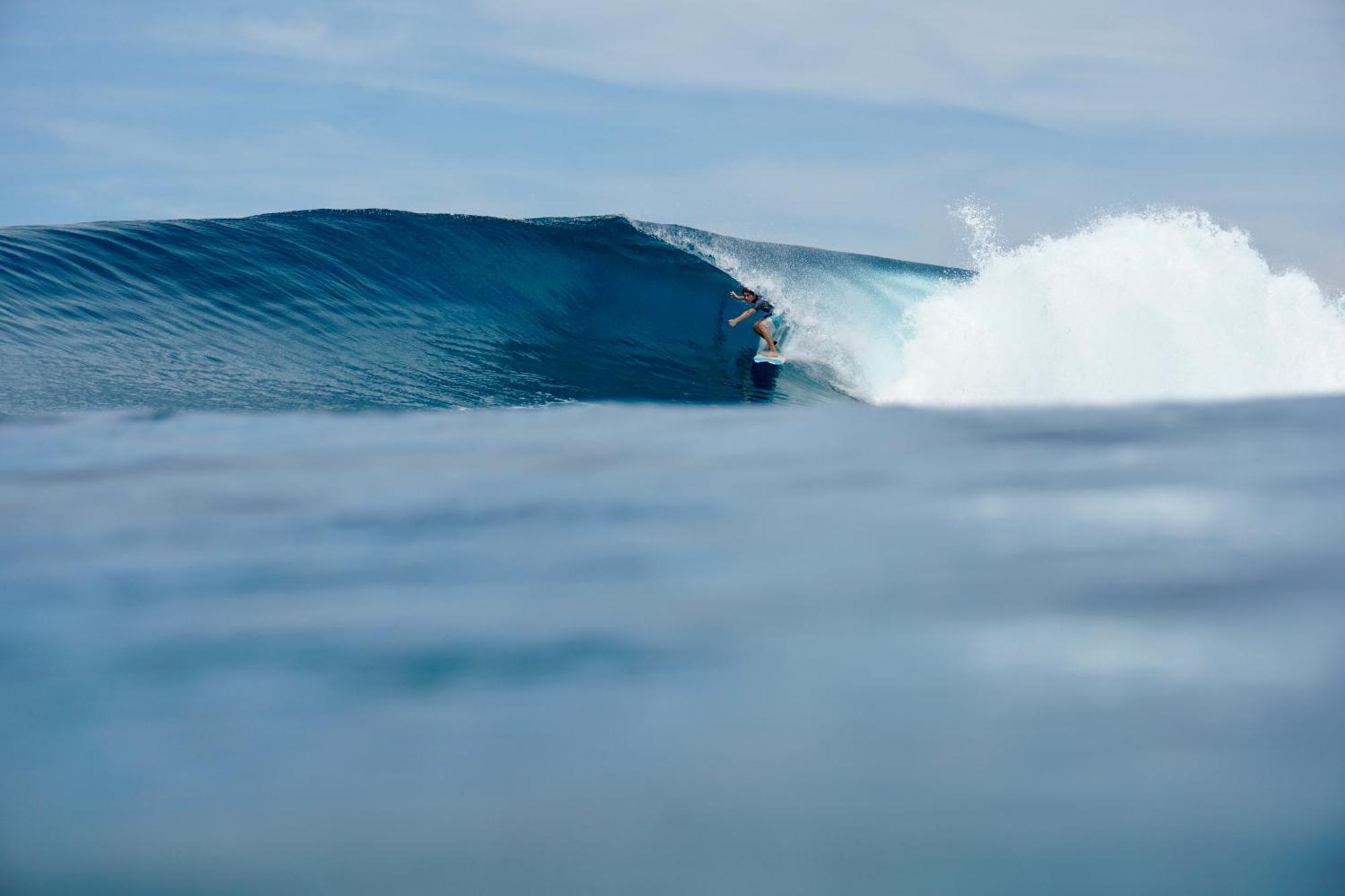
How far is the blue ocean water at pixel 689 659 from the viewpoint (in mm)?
1510

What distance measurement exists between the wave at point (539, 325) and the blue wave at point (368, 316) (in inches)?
1.6

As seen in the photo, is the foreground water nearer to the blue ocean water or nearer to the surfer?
the blue ocean water

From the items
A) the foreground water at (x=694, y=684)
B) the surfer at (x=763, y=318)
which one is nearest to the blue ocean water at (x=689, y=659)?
the foreground water at (x=694, y=684)

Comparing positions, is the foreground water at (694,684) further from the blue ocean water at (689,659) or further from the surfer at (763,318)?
the surfer at (763,318)

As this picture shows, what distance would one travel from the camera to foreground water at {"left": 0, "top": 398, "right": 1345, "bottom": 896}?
4.91 feet

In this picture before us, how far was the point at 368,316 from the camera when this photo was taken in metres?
14.4

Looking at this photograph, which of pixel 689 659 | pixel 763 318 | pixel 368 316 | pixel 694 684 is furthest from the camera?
pixel 763 318

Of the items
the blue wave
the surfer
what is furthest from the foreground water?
the surfer

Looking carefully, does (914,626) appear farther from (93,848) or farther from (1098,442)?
(1098,442)

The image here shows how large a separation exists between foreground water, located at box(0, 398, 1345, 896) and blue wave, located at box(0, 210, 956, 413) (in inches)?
251

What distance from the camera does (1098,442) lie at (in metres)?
4.38

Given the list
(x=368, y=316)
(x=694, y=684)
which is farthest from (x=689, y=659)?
(x=368, y=316)

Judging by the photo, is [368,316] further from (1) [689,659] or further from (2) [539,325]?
(1) [689,659]

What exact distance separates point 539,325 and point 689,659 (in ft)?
44.1
